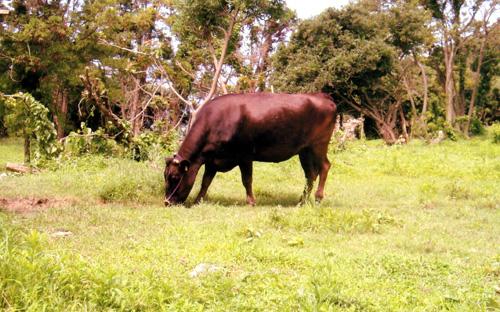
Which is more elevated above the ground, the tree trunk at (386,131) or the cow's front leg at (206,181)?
the cow's front leg at (206,181)

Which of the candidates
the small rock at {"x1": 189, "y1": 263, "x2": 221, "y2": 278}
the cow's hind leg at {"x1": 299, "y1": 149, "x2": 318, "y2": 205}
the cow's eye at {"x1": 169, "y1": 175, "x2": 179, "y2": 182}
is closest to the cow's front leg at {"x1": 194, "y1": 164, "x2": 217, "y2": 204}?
the cow's eye at {"x1": 169, "y1": 175, "x2": 179, "y2": 182}

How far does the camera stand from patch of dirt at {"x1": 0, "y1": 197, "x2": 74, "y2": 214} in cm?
Result: 752

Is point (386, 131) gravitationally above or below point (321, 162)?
below

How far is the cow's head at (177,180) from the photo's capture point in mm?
9344

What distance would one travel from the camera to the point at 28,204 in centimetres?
805

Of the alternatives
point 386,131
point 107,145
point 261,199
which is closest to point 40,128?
point 107,145

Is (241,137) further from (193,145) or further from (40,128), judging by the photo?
(40,128)

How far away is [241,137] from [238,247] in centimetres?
400

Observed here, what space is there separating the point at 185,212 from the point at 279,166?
258 inches

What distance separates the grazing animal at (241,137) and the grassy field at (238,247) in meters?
0.54

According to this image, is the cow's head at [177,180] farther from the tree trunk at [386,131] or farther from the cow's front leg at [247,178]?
the tree trunk at [386,131]

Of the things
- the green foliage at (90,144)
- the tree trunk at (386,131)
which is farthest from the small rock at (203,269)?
the tree trunk at (386,131)

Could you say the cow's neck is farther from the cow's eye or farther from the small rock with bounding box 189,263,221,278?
the small rock with bounding box 189,263,221,278

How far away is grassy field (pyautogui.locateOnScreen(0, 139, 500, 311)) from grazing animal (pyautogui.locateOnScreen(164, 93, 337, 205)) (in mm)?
541
